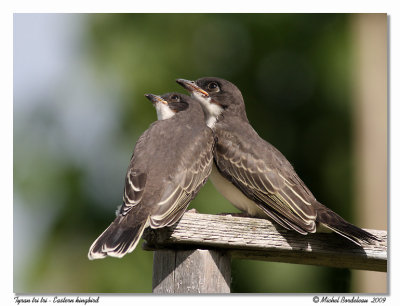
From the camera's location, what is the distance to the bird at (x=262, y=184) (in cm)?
415

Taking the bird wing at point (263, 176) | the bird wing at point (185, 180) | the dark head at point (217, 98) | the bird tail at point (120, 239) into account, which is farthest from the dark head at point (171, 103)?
the bird tail at point (120, 239)

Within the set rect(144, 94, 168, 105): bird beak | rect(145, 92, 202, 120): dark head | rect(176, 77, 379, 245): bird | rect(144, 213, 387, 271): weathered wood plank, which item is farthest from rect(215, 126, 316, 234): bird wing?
rect(144, 94, 168, 105): bird beak

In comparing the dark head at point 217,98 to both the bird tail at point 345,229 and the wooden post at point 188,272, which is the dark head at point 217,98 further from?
the wooden post at point 188,272

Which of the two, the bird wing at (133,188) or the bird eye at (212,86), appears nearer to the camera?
the bird wing at (133,188)

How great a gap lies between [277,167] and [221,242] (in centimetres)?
89

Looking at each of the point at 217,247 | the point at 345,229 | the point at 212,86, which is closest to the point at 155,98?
the point at 212,86

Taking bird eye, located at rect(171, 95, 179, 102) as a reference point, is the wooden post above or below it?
below

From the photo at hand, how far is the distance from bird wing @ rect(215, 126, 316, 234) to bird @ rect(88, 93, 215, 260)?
7.1 inches

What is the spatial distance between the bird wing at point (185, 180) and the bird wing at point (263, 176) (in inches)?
7.2

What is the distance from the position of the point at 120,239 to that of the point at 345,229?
4.14ft

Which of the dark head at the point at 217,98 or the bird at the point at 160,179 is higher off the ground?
the dark head at the point at 217,98

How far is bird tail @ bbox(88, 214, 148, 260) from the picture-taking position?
3.72m

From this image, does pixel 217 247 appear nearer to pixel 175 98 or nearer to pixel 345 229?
pixel 345 229

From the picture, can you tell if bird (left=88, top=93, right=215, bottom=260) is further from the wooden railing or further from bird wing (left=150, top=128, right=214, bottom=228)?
the wooden railing
